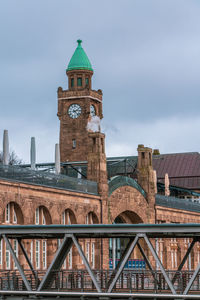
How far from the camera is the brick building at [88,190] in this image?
1778 inches

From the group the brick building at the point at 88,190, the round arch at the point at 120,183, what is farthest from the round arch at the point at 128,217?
the round arch at the point at 120,183

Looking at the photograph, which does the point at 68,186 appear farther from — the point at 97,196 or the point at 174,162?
the point at 174,162

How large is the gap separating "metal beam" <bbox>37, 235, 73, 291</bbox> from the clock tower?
222ft

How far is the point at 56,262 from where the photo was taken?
27.7 m

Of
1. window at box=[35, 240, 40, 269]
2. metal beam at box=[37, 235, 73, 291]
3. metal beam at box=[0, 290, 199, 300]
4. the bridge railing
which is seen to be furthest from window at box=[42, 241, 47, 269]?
metal beam at box=[0, 290, 199, 300]

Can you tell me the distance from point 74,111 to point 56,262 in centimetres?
7109

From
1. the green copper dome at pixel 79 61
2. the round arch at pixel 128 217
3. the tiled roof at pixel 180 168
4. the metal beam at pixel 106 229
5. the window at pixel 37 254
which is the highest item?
the green copper dome at pixel 79 61

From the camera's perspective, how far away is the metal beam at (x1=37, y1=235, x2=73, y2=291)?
26.9 meters

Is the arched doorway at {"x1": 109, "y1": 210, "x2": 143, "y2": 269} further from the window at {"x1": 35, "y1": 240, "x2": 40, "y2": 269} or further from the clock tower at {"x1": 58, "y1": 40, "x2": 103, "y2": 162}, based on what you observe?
the clock tower at {"x1": 58, "y1": 40, "x2": 103, "y2": 162}

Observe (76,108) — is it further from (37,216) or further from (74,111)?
(37,216)

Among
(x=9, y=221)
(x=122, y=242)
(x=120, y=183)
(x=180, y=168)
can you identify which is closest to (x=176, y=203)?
(x=122, y=242)

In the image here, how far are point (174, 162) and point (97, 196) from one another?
153 feet

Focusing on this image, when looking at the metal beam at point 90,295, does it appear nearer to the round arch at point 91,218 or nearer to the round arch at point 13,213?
the round arch at point 13,213

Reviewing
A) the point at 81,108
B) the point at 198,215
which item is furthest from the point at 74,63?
the point at 198,215
